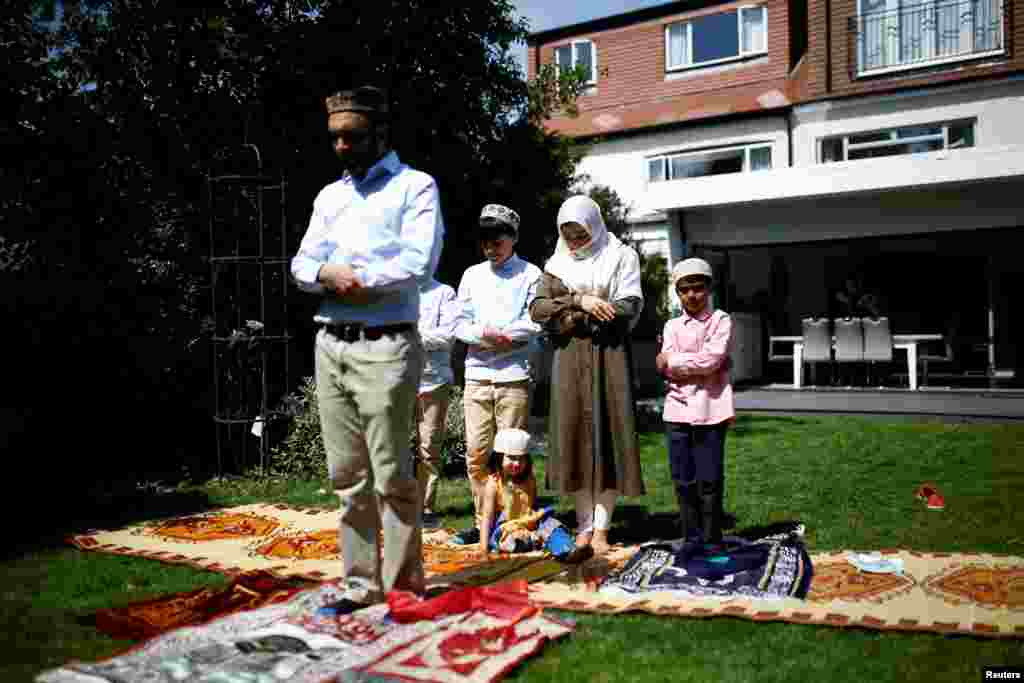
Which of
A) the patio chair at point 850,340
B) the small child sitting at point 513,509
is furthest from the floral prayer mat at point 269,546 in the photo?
the patio chair at point 850,340

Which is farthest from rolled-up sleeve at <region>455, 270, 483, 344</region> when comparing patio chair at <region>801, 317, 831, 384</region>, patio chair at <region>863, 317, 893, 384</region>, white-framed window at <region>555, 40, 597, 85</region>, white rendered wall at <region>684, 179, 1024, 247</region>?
white-framed window at <region>555, 40, 597, 85</region>

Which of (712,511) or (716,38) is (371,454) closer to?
(712,511)

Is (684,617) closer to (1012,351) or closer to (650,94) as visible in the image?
(1012,351)

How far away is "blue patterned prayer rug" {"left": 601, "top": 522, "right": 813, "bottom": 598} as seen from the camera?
503 cm

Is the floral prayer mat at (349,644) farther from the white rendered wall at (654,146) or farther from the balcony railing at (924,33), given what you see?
the balcony railing at (924,33)

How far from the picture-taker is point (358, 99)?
436 cm

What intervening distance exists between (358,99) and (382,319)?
1.03 metres

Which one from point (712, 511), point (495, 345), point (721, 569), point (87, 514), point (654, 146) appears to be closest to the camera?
point (721, 569)

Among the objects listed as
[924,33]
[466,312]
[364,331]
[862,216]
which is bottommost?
[364,331]

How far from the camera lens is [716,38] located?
22484 mm

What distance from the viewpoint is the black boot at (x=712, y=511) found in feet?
19.1

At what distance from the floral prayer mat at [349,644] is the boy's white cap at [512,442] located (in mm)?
1549

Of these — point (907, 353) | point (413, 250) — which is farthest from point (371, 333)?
point (907, 353)

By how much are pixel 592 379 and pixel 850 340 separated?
41.6ft
